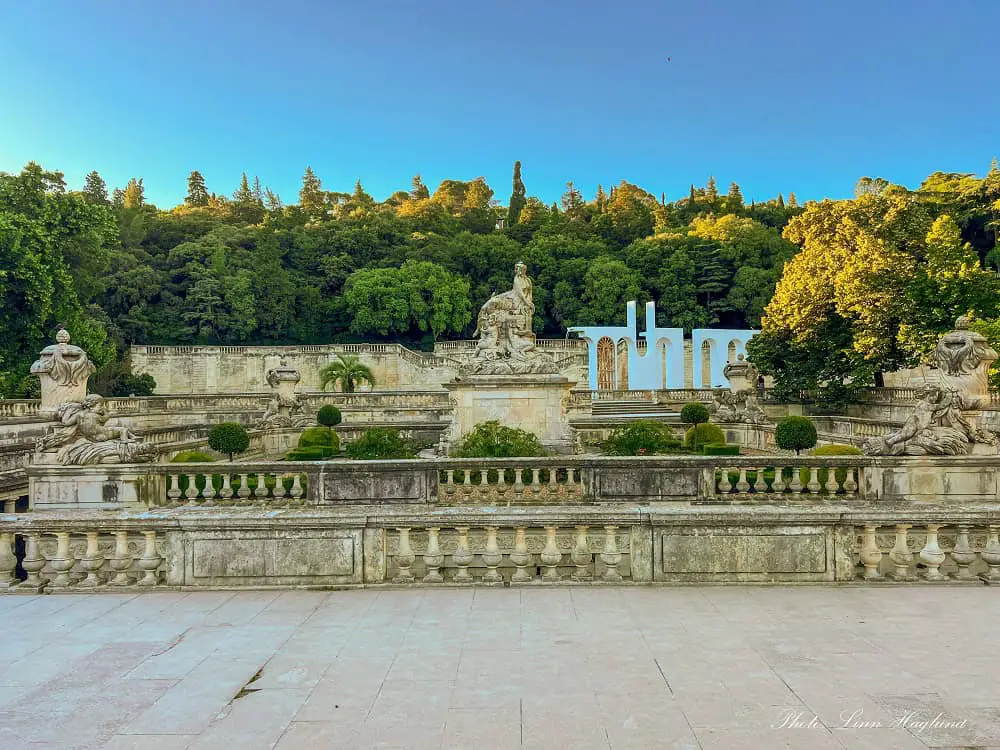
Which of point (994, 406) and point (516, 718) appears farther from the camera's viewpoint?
point (994, 406)

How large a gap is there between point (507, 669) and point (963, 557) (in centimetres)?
447

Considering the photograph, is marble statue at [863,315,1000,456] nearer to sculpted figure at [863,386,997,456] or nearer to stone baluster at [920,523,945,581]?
sculpted figure at [863,386,997,456]

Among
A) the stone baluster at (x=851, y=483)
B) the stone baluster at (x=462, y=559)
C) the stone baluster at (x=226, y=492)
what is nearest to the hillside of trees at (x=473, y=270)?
the stone baluster at (x=851, y=483)

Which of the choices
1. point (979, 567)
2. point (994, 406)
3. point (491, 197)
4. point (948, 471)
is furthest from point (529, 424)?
point (491, 197)

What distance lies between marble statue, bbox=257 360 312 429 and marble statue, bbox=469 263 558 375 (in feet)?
27.9

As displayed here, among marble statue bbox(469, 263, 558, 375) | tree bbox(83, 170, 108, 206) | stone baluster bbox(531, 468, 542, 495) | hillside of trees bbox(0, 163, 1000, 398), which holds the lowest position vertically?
stone baluster bbox(531, 468, 542, 495)

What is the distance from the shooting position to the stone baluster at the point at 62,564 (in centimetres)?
585

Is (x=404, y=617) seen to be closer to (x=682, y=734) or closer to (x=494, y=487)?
(x=682, y=734)

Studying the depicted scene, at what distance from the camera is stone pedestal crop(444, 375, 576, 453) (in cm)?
1697

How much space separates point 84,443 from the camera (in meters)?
9.67

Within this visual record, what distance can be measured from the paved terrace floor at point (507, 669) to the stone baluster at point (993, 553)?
0.31 metres

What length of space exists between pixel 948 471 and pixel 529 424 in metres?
9.55

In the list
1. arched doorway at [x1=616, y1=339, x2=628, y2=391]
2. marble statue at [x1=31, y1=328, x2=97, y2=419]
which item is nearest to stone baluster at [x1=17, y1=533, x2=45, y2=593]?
marble statue at [x1=31, y1=328, x2=97, y2=419]

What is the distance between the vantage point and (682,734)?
3307 millimetres
